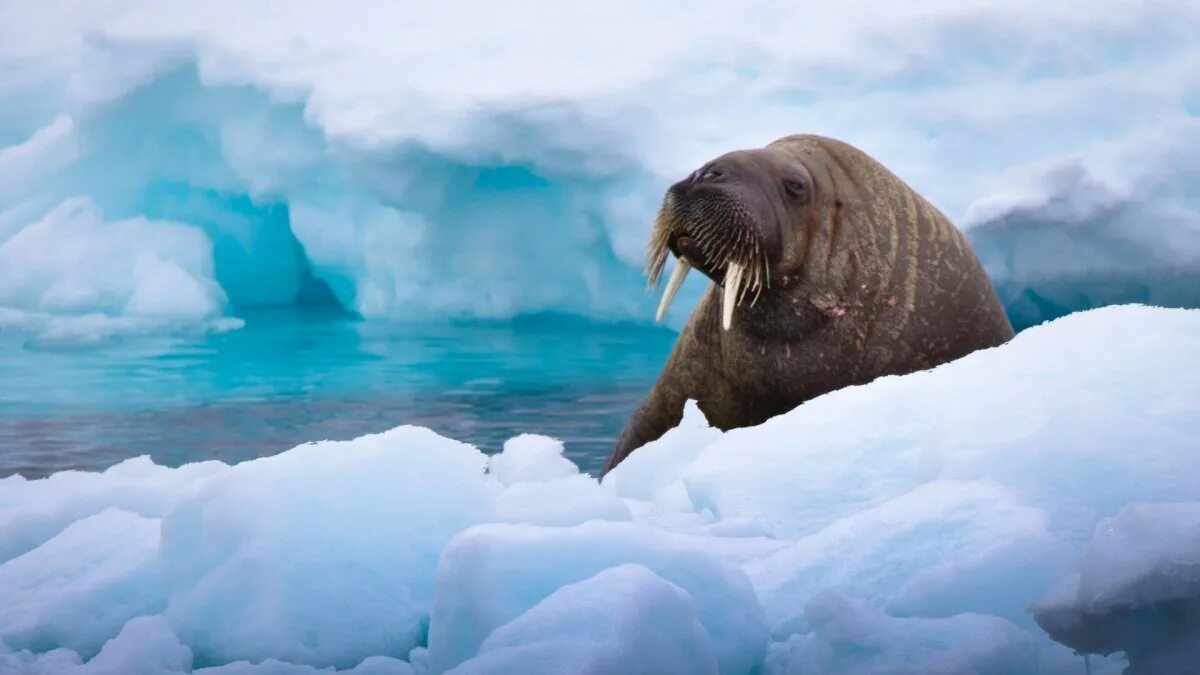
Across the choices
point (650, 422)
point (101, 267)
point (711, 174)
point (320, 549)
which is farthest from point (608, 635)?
point (101, 267)

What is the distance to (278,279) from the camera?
1795cm

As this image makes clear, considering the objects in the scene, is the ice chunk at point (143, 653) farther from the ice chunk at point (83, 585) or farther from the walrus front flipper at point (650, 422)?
the walrus front flipper at point (650, 422)

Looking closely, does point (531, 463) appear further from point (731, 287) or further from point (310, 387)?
point (310, 387)

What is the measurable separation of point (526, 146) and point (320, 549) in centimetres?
1183

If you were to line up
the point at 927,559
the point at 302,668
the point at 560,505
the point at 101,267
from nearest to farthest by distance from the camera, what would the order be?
the point at 302,668 → the point at 927,559 → the point at 560,505 → the point at 101,267

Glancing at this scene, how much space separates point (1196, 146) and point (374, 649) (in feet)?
39.5

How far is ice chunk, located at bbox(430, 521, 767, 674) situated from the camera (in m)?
2.07

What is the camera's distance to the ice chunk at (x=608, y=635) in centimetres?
193

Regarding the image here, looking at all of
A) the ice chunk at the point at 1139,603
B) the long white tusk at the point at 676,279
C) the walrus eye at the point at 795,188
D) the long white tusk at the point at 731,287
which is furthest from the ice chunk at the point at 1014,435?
the walrus eye at the point at 795,188

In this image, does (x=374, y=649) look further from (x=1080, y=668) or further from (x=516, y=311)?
(x=516, y=311)

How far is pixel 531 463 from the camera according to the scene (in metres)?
4.05

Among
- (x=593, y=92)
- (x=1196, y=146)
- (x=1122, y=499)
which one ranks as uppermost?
(x=593, y=92)

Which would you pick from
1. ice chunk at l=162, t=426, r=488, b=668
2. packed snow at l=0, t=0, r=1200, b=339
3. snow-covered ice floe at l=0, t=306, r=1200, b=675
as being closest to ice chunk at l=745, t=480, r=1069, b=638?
snow-covered ice floe at l=0, t=306, r=1200, b=675

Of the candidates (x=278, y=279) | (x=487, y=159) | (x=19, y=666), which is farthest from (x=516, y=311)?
(x=19, y=666)
